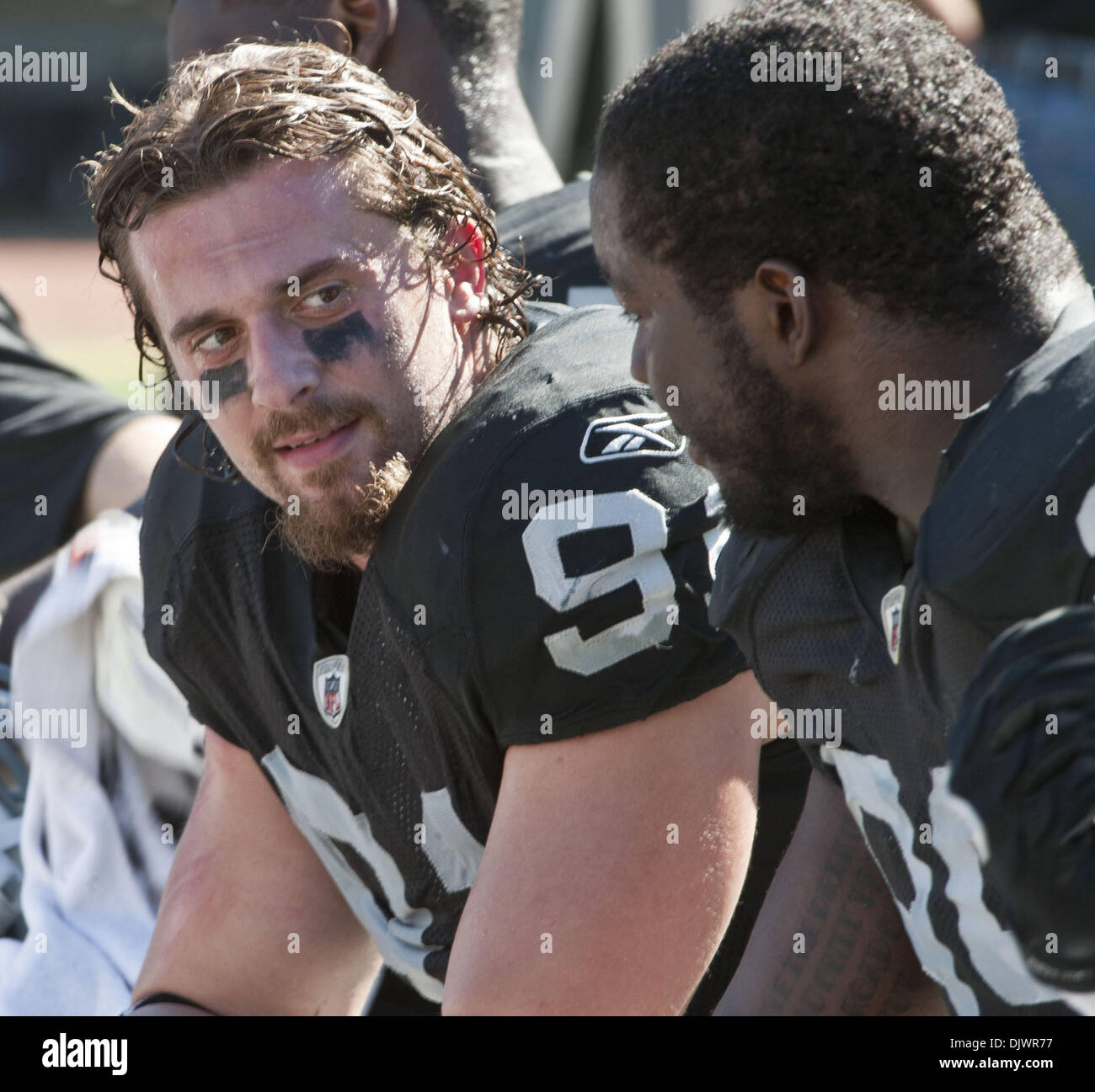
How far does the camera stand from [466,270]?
211 centimetres

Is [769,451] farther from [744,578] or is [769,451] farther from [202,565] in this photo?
[202,565]

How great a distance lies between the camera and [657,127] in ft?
4.99

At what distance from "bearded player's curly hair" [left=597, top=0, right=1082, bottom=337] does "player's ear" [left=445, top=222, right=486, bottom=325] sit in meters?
0.58

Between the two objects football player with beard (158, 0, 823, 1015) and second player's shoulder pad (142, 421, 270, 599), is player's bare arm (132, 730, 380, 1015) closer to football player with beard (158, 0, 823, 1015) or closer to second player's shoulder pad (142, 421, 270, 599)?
football player with beard (158, 0, 823, 1015)

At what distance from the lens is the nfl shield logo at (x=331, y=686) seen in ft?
6.49

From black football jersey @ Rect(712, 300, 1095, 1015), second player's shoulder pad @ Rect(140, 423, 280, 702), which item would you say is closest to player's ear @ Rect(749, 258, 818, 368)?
black football jersey @ Rect(712, 300, 1095, 1015)

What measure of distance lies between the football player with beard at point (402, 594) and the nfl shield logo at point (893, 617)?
0.30 m

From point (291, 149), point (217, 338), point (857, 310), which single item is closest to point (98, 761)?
point (217, 338)

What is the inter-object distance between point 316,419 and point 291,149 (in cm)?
34

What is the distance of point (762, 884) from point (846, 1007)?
0.27m

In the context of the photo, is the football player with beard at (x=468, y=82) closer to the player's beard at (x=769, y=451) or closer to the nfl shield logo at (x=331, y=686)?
the nfl shield logo at (x=331, y=686)

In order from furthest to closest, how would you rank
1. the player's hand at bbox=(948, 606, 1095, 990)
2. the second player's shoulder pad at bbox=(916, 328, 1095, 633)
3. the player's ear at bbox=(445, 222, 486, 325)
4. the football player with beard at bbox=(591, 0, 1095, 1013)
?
the player's ear at bbox=(445, 222, 486, 325) → the football player with beard at bbox=(591, 0, 1095, 1013) → the second player's shoulder pad at bbox=(916, 328, 1095, 633) → the player's hand at bbox=(948, 606, 1095, 990)

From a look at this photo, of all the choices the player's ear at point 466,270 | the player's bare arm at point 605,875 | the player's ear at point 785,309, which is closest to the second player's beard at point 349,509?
the player's ear at point 466,270

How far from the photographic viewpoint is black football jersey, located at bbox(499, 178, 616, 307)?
108 inches
